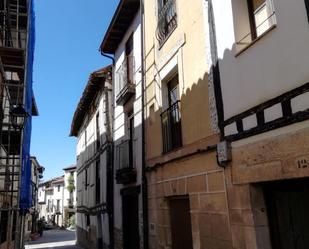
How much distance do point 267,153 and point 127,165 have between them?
606cm

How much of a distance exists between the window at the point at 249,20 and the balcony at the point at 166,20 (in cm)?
241

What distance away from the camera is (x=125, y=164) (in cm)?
1017

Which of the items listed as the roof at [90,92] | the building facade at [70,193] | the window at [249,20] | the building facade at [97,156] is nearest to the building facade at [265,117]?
the window at [249,20]

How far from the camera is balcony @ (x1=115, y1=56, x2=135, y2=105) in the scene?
9.94 m

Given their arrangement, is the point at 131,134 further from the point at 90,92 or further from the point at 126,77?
the point at 90,92

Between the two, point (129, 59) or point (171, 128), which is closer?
point (171, 128)

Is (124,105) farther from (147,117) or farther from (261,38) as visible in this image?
(261,38)

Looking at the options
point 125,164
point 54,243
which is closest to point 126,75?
point 125,164

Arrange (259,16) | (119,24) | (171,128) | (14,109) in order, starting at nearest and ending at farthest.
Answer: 1. (259,16)
2. (171,128)
3. (14,109)
4. (119,24)

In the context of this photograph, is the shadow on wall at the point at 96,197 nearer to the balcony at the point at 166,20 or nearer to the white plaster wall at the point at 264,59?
the balcony at the point at 166,20

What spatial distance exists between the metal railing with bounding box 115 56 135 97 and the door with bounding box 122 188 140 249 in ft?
9.44

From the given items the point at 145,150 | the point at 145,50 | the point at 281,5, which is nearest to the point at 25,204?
the point at 145,150

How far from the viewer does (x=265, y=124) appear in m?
4.41

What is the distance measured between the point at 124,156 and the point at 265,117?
20.8ft
